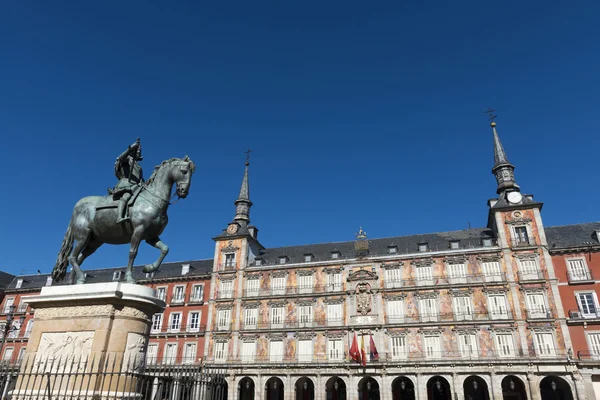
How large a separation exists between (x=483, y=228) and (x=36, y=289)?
1930 inches

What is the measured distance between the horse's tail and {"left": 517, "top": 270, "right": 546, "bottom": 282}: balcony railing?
34.7 m

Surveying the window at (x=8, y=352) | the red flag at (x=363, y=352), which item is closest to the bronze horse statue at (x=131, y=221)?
the red flag at (x=363, y=352)

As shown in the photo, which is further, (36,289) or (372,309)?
(36,289)

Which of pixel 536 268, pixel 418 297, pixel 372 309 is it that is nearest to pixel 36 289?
pixel 372 309

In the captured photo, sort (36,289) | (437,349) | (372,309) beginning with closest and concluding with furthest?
(437,349)
(372,309)
(36,289)

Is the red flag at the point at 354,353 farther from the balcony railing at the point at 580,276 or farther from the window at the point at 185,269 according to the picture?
the window at the point at 185,269

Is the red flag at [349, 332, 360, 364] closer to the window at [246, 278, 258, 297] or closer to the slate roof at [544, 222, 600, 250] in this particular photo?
the window at [246, 278, 258, 297]

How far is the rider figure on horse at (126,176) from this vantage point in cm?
843

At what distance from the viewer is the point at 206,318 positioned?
135 feet

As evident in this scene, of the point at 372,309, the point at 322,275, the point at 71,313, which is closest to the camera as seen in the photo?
the point at 71,313

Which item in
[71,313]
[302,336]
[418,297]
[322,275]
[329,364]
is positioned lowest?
[71,313]

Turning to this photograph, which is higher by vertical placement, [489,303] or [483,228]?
[483,228]

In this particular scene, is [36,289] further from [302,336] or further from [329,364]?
[329,364]

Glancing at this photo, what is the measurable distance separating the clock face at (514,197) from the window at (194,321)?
3143cm
